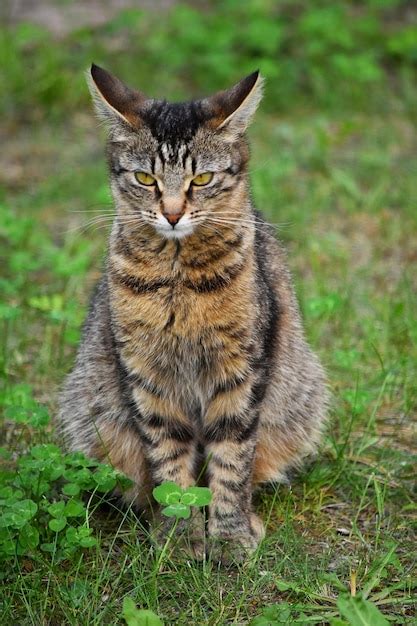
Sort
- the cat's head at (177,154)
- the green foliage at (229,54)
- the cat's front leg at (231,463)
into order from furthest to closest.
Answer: the green foliage at (229,54) → the cat's front leg at (231,463) → the cat's head at (177,154)

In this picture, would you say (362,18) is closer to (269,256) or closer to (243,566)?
(269,256)

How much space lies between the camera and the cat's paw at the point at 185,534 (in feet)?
11.8

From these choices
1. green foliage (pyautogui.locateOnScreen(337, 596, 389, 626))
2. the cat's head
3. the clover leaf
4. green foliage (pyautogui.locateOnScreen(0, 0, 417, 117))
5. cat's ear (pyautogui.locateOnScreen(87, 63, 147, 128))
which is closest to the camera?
green foliage (pyautogui.locateOnScreen(337, 596, 389, 626))

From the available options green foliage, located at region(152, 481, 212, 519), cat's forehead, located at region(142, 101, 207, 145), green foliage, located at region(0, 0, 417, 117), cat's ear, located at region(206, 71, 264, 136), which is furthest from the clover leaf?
green foliage, located at region(0, 0, 417, 117)

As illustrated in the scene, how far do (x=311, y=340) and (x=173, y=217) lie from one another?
180 cm

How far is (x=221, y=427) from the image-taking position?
372cm

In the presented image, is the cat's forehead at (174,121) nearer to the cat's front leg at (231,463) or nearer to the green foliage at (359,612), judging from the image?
the cat's front leg at (231,463)

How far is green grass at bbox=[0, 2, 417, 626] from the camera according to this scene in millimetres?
3361

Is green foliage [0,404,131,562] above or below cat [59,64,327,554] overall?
below

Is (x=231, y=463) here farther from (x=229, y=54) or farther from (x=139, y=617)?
(x=229, y=54)

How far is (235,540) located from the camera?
3.69m

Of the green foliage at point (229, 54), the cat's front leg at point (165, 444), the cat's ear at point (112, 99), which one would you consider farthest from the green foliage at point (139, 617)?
the green foliage at point (229, 54)

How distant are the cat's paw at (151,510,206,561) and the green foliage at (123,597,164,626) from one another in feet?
1.53

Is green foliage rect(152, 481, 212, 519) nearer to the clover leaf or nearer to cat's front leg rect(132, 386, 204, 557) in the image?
the clover leaf
